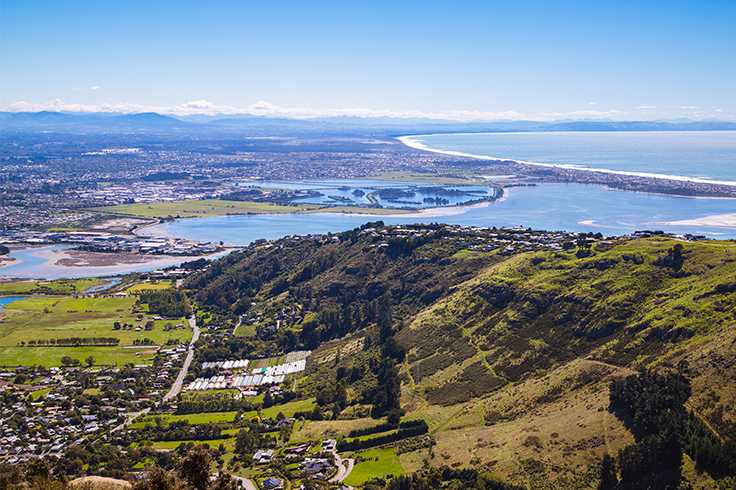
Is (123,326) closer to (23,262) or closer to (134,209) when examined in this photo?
(23,262)

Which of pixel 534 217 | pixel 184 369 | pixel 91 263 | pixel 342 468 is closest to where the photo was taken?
pixel 342 468

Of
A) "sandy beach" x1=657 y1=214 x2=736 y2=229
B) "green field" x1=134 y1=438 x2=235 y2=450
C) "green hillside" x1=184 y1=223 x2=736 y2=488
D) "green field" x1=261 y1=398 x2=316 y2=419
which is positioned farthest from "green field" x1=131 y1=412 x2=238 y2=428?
"sandy beach" x1=657 y1=214 x2=736 y2=229

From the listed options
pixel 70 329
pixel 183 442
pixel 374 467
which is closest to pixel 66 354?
pixel 70 329

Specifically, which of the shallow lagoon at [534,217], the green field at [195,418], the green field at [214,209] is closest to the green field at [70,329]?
the green field at [195,418]

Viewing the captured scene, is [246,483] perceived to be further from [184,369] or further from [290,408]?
[184,369]

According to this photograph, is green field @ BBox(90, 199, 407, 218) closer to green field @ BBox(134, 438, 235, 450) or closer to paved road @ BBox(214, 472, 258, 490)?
green field @ BBox(134, 438, 235, 450)

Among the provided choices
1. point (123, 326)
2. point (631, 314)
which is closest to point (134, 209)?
point (123, 326)
